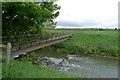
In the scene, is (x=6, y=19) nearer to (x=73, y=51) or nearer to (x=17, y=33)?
(x=17, y=33)

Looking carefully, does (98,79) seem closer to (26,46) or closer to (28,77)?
(28,77)

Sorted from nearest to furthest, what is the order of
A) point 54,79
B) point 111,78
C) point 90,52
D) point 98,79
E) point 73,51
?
1. point 54,79
2. point 98,79
3. point 111,78
4. point 90,52
5. point 73,51

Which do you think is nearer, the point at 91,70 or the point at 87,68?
the point at 91,70

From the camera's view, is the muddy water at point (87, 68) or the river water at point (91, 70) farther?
the muddy water at point (87, 68)

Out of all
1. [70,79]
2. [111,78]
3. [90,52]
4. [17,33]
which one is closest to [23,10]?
[17,33]

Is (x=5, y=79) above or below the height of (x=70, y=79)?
Result: above

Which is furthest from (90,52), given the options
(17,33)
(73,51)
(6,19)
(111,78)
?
(6,19)

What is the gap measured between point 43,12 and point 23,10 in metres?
1.48

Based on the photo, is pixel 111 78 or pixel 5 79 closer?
pixel 5 79

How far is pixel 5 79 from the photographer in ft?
19.5

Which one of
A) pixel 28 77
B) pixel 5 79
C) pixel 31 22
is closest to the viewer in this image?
pixel 5 79

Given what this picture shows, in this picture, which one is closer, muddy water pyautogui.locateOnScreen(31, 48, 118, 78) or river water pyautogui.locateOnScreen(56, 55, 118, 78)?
river water pyautogui.locateOnScreen(56, 55, 118, 78)

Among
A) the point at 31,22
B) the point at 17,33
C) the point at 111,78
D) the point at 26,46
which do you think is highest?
the point at 31,22

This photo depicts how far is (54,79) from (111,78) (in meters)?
4.45
